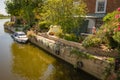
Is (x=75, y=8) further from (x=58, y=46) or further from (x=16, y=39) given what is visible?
(x=16, y=39)

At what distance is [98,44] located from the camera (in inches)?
Answer: 725

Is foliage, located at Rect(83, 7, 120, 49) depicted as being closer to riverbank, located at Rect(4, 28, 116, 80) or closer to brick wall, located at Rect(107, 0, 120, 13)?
riverbank, located at Rect(4, 28, 116, 80)

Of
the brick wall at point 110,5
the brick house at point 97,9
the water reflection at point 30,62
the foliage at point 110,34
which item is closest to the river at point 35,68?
the water reflection at point 30,62

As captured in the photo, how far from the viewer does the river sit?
54.4 feet

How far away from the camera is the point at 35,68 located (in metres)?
19.2

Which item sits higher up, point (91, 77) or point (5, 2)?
point (5, 2)

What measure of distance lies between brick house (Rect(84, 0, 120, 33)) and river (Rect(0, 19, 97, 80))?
25.0 feet

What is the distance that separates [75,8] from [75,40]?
13.5ft

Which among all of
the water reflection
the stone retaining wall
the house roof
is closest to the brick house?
the house roof

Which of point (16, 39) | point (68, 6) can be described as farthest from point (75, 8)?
point (16, 39)

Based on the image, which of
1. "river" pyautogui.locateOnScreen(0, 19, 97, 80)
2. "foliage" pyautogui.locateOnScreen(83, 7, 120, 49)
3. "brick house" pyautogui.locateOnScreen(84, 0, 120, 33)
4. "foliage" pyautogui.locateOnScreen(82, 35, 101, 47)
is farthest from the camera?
"brick house" pyautogui.locateOnScreen(84, 0, 120, 33)

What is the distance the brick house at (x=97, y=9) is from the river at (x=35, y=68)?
7619 mm

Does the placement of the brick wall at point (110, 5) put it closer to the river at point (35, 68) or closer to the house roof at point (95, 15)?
the house roof at point (95, 15)

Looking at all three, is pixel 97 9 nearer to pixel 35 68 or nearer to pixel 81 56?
pixel 81 56
